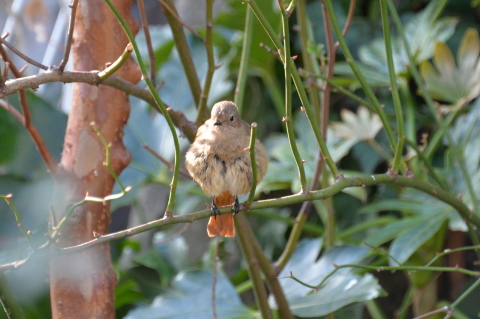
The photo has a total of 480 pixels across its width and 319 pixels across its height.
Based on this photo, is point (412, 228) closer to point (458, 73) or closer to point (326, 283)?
point (326, 283)

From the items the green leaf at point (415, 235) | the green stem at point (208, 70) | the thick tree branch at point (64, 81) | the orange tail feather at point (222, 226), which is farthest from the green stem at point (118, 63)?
the green leaf at point (415, 235)

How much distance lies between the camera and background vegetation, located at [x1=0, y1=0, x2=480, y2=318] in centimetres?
141

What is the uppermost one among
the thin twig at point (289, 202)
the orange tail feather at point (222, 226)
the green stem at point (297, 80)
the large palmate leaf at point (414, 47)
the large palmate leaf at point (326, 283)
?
the large palmate leaf at point (414, 47)

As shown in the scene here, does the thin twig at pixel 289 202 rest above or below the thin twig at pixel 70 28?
below

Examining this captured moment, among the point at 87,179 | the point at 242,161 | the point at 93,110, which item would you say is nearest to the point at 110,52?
the point at 93,110

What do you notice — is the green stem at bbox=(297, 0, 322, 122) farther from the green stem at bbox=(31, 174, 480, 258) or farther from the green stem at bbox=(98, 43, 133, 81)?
the green stem at bbox=(98, 43, 133, 81)

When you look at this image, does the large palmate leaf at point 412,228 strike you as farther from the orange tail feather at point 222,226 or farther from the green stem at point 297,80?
the green stem at point 297,80

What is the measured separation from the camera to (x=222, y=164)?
141 centimetres

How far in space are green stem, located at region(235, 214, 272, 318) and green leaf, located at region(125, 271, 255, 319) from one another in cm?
20

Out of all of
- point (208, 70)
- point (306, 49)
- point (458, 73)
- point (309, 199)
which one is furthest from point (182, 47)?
point (458, 73)

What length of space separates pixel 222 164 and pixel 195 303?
52 cm

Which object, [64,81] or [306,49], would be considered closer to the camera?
[64,81]

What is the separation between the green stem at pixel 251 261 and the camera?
149 centimetres

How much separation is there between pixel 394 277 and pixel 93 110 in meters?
1.75
